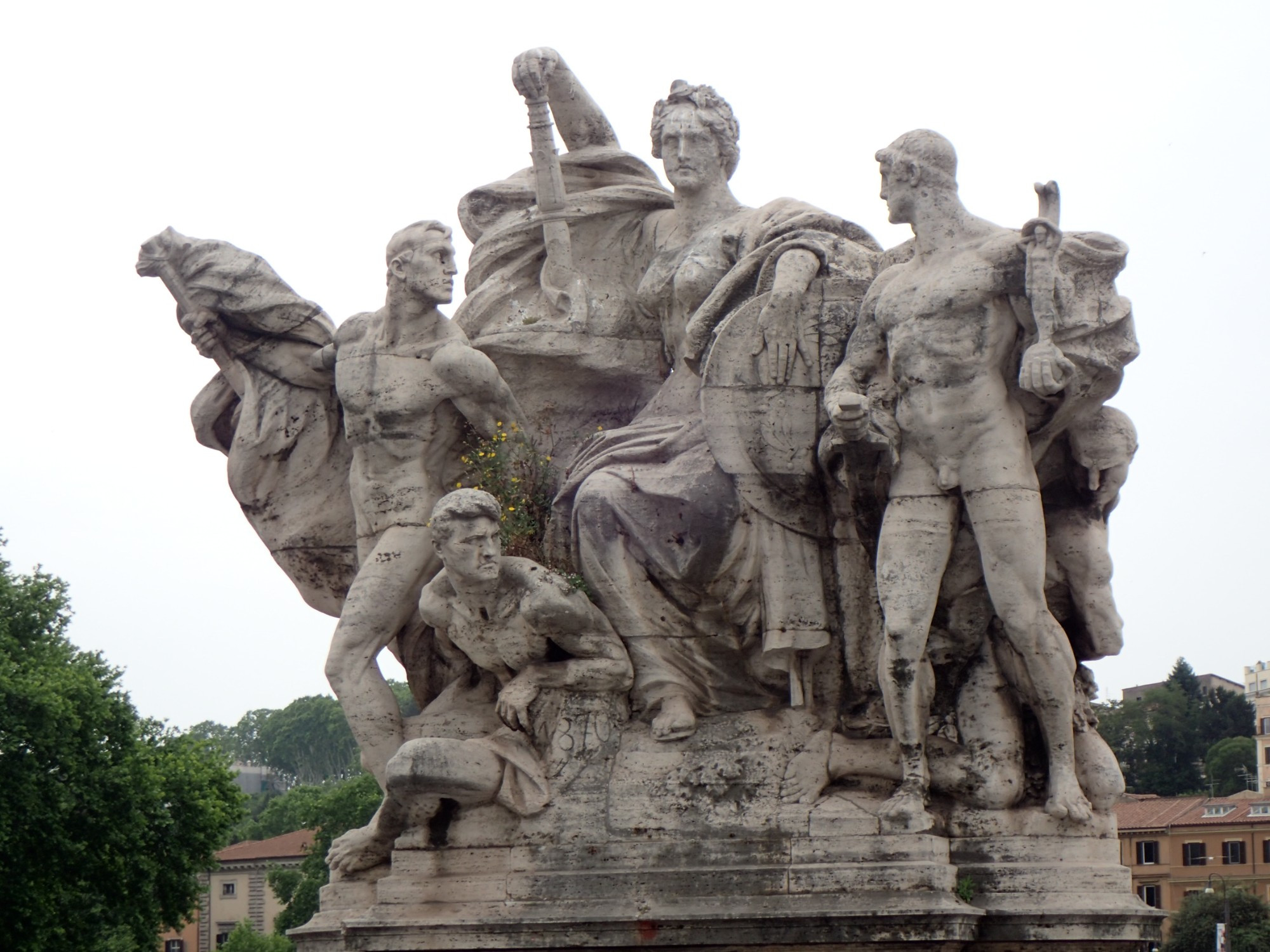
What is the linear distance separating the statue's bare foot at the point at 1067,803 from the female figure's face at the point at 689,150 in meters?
3.49

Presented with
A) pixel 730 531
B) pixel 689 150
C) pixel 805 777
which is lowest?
pixel 805 777

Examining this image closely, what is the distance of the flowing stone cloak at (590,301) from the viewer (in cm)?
1077

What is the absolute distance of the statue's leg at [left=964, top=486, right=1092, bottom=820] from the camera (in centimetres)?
920

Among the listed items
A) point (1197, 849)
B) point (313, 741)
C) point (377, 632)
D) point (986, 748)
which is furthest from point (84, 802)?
point (313, 741)

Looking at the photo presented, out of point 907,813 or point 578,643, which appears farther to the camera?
point 578,643

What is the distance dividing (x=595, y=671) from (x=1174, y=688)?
39.7 metres

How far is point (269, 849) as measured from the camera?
174 ft

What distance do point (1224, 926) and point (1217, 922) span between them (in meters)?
1.03

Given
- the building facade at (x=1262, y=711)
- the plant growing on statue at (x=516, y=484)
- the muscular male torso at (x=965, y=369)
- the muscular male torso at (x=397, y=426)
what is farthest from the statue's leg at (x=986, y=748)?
the building facade at (x=1262, y=711)

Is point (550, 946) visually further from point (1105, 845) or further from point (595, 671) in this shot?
point (1105, 845)

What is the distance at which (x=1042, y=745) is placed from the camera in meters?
9.38

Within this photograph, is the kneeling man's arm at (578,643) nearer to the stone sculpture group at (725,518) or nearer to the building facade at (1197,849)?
the stone sculpture group at (725,518)

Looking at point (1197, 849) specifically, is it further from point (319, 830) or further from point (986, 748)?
point (986, 748)

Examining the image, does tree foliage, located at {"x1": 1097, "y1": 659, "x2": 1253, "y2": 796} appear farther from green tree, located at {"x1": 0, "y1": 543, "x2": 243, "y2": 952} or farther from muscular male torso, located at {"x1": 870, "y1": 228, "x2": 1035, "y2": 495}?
muscular male torso, located at {"x1": 870, "y1": 228, "x2": 1035, "y2": 495}
